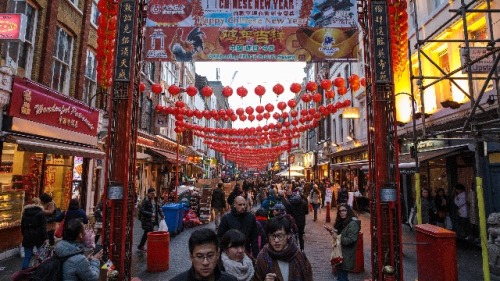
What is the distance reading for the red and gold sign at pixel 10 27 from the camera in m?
8.84

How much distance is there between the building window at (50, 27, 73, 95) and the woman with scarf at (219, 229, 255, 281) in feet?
40.2

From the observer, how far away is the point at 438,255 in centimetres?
621

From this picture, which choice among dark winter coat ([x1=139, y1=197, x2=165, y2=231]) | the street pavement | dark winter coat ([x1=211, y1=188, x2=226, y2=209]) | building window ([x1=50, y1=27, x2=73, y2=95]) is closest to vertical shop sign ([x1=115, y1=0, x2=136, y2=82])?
the street pavement

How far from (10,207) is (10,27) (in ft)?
16.5

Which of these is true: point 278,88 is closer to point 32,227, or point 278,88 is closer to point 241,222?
point 241,222

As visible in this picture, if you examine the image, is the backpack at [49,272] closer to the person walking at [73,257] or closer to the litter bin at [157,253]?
the person walking at [73,257]

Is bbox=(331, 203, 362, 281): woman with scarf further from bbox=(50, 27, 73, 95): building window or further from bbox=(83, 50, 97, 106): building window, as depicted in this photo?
bbox=(83, 50, 97, 106): building window

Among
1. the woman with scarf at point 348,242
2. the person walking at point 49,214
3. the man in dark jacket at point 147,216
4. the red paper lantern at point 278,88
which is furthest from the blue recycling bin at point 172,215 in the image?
the woman with scarf at point 348,242

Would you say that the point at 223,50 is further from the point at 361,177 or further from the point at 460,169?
the point at 361,177

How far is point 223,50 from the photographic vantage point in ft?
28.0

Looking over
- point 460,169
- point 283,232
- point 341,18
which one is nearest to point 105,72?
point 341,18

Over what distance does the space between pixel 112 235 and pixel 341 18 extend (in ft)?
23.0

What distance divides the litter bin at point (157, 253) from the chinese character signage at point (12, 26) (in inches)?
248

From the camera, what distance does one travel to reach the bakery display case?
31.0 feet
